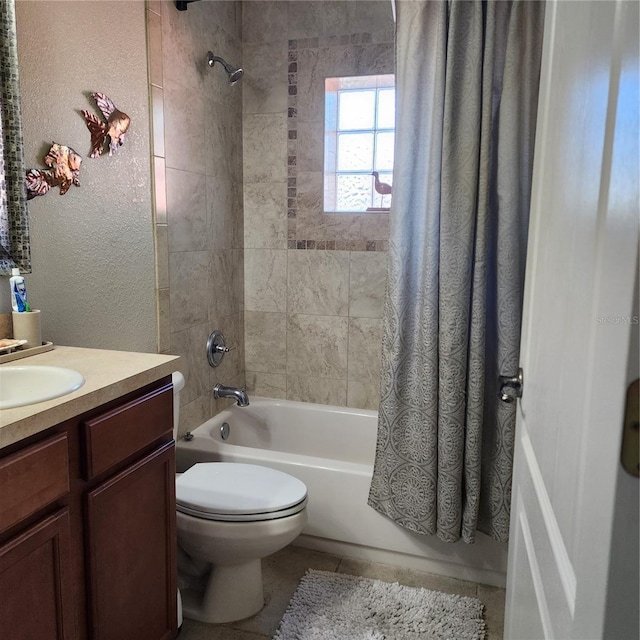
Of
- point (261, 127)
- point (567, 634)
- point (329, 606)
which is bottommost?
point (329, 606)

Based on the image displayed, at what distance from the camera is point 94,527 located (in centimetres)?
122

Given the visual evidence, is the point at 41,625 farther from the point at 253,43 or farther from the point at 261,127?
the point at 253,43

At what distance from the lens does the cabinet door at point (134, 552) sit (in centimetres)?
124

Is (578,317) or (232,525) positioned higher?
(578,317)

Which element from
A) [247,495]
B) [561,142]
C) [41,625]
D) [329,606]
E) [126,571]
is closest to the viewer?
Result: [561,142]

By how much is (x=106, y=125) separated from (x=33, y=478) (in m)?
1.20

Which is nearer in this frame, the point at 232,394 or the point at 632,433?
the point at 632,433

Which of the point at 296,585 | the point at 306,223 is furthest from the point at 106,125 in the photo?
the point at 296,585

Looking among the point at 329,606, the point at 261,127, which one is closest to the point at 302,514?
the point at 329,606

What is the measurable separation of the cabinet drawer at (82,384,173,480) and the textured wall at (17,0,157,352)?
19.5 inches

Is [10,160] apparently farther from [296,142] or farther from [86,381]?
[296,142]

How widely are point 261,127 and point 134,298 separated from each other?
119cm

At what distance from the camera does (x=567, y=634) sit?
0.73m

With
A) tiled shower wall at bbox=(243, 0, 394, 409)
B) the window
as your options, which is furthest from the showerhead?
the window
